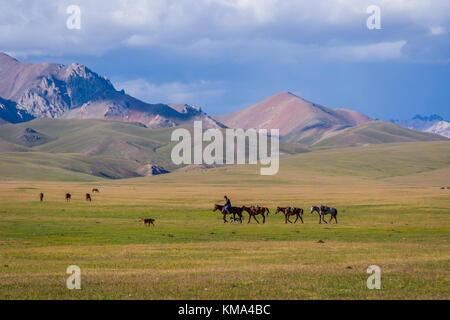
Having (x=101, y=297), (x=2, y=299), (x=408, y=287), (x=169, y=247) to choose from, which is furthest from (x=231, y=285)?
(x=169, y=247)

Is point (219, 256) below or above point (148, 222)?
below

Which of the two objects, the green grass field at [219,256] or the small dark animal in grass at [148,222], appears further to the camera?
the small dark animal in grass at [148,222]

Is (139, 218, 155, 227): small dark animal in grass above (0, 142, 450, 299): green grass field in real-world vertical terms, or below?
above

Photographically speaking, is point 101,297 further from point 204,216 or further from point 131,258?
point 204,216

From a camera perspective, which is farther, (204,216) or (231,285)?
(204,216)

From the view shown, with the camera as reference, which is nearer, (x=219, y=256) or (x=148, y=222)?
(x=219, y=256)

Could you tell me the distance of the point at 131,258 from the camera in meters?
26.9

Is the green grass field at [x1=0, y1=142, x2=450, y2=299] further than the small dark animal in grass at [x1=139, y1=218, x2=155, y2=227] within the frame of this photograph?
No

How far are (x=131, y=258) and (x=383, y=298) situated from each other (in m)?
13.7

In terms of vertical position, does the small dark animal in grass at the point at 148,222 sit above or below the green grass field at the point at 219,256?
above
